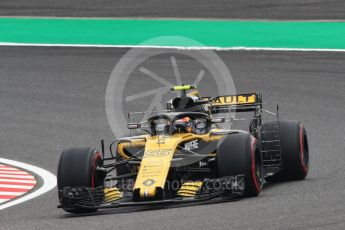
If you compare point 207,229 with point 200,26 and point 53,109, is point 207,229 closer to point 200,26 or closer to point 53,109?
point 53,109

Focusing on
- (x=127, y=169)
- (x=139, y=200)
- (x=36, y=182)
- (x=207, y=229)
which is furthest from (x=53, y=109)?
(x=207, y=229)

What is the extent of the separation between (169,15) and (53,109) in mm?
9245

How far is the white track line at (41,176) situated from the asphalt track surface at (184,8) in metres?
13.5

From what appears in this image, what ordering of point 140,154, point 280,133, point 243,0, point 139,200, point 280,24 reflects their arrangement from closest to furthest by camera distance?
point 139,200, point 140,154, point 280,133, point 280,24, point 243,0

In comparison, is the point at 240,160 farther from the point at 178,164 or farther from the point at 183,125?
the point at 183,125

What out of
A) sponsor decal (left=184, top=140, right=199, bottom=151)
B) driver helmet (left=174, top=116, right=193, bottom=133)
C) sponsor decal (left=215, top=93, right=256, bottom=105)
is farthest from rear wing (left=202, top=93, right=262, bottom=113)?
sponsor decal (left=184, top=140, right=199, bottom=151)

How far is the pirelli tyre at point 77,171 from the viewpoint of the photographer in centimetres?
1136

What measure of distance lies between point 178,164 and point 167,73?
11.0 m

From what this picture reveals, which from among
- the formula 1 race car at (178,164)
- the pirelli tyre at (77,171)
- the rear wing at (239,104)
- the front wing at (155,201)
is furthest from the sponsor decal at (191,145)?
the rear wing at (239,104)

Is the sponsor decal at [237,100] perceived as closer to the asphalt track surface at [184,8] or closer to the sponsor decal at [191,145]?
the sponsor decal at [191,145]

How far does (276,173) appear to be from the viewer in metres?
12.9

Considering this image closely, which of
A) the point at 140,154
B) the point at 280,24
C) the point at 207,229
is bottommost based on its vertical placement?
the point at 207,229

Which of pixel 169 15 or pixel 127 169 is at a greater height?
pixel 169 15

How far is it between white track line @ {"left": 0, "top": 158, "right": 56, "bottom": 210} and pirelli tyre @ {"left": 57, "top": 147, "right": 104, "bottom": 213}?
1044 millimetres
